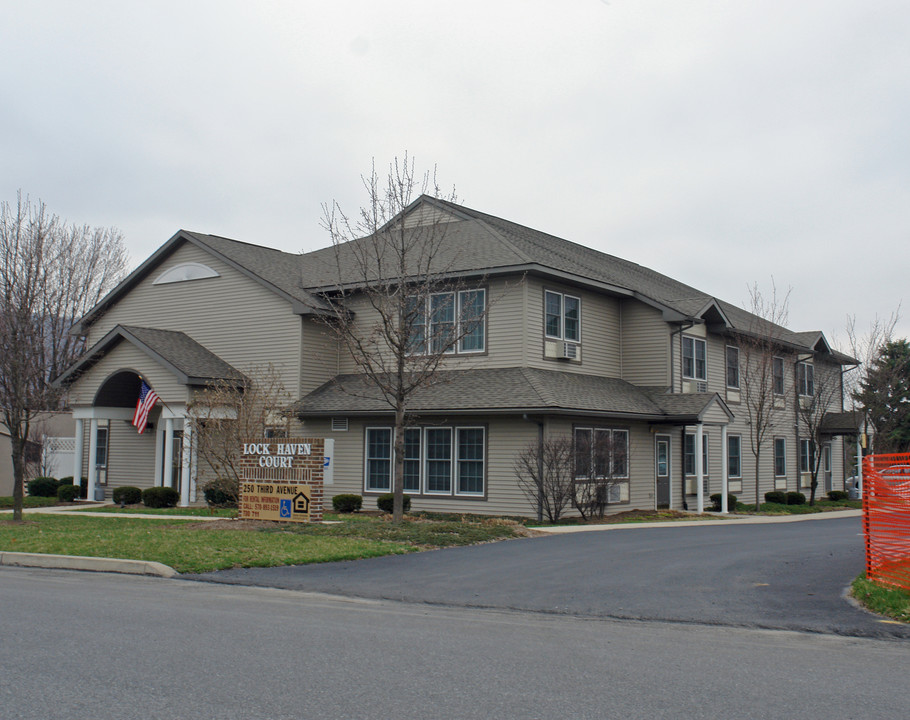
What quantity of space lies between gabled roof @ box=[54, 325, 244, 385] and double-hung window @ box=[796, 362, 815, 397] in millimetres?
22663

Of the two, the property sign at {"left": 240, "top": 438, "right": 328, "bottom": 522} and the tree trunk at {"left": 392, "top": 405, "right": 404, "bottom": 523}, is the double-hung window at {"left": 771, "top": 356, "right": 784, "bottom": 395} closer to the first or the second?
the tree trunk at {"left": 392, "top": 405, "right": 404, "bottom": 523}

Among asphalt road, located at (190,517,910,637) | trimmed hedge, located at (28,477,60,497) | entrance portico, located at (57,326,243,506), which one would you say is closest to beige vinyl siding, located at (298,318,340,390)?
entrance portico, located at (57,326,243,506)

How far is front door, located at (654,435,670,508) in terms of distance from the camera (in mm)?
27516

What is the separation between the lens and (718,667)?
25.0ft

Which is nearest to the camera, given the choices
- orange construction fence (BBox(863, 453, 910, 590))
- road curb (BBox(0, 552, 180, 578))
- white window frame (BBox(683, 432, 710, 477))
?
orange construction fence (BBox(863, 453, 910, 590))

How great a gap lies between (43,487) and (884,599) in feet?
88.5

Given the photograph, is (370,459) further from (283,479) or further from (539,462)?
(283,479)

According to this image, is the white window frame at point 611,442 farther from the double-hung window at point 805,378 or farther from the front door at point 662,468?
the double-hung window at point 805,378

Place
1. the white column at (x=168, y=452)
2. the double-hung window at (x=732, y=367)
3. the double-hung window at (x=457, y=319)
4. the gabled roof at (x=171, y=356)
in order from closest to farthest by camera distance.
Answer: the double-hung window at (x=457, y=319)
the gabled roof at (x=171, y=356)
the white column at (x=168, y=452)
the double-hung window at (x=732, y=367)

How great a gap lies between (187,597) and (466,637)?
4213mm

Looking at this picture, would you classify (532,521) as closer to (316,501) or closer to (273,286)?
(316,501)

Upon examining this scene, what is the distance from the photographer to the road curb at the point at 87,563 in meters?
13.6

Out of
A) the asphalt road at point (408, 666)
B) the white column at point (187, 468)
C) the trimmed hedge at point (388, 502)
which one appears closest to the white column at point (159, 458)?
the white column at point (187, 468)

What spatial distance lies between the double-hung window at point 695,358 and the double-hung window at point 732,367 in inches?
90.1
